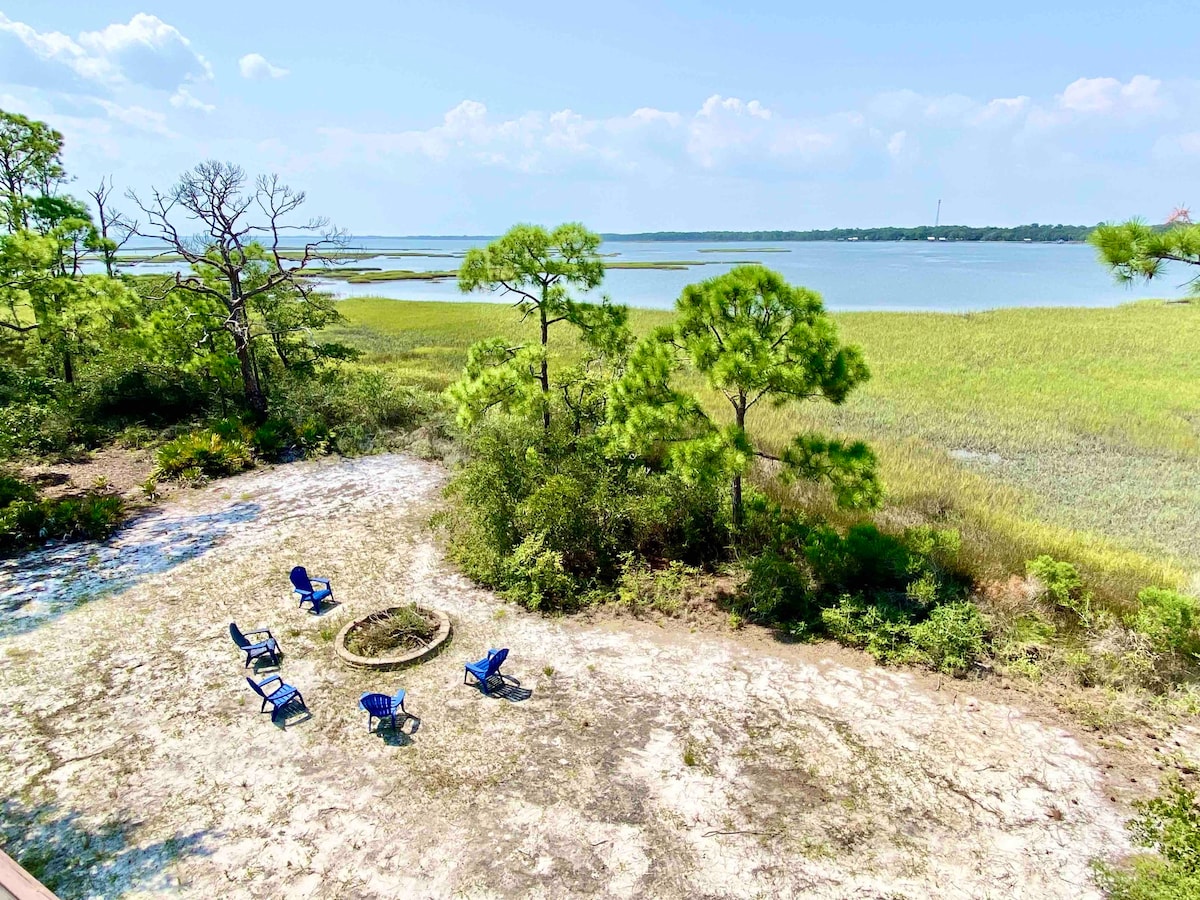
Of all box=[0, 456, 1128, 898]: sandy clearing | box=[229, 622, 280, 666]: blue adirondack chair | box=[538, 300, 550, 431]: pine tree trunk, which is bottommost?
box=[0, 456, 1128, 898]: sandy clearing

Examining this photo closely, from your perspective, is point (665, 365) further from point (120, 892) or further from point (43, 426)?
point (43, 426)

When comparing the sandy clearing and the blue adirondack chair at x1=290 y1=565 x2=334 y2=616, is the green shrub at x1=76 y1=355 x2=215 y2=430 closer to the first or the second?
the sandy clearing

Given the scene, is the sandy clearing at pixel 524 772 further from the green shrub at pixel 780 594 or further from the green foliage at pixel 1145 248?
the green foliage at pixel 1145 248

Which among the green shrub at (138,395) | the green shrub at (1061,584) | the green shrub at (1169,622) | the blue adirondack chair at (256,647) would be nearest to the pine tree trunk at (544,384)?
the blue adirondack chair at (256,647)

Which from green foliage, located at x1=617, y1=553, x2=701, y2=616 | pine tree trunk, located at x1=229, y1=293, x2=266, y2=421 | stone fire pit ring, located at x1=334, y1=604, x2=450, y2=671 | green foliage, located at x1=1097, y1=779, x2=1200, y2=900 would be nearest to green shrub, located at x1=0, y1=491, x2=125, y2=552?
pine tree trunk, located at x1=229, y1=293, x2=266, y2=421

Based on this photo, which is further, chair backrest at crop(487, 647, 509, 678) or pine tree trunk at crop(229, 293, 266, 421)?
pine tree trunk at crop(229, 293, 266, 421)

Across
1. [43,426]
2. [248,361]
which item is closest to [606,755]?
[248,361]

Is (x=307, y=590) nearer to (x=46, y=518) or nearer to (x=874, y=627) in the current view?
(x=46, y=518)
